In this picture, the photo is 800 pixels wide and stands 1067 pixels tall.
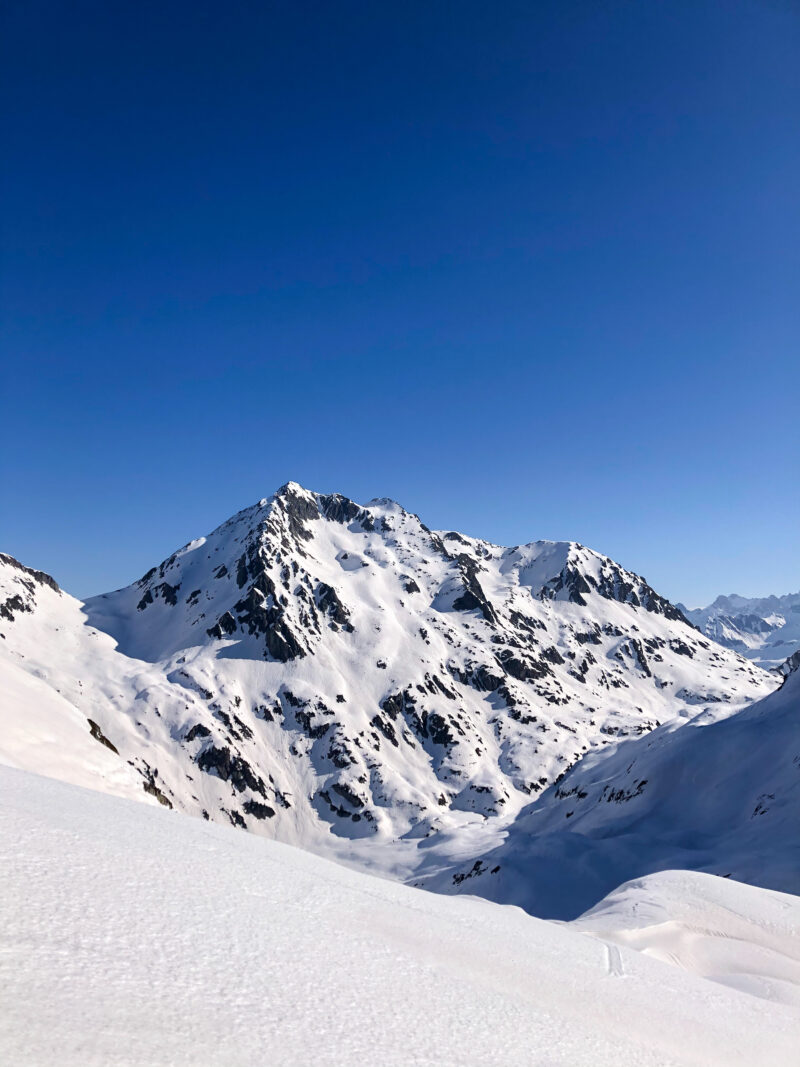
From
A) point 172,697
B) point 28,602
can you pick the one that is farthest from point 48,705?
point 28,602

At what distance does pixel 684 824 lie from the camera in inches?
2498

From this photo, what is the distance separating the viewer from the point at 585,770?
Answer: 4338 inches

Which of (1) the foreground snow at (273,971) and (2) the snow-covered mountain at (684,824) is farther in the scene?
(2) the snow-covered mountain at (684,824)

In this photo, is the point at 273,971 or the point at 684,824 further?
the point at 684,824

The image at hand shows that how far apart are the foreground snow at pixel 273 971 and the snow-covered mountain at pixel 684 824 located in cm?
4033

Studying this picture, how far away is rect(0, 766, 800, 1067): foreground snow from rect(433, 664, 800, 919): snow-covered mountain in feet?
132

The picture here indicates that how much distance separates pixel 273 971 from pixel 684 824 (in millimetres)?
69132

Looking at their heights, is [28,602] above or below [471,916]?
above

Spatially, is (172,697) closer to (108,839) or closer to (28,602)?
(28,602)

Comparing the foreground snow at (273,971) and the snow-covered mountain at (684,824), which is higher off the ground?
the foreground snow at (273,971)

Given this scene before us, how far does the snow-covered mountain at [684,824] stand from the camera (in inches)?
1939

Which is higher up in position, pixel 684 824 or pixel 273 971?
pixel 273 971

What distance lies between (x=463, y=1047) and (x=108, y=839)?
5839 mm

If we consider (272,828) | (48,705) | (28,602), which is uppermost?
(28,602)
